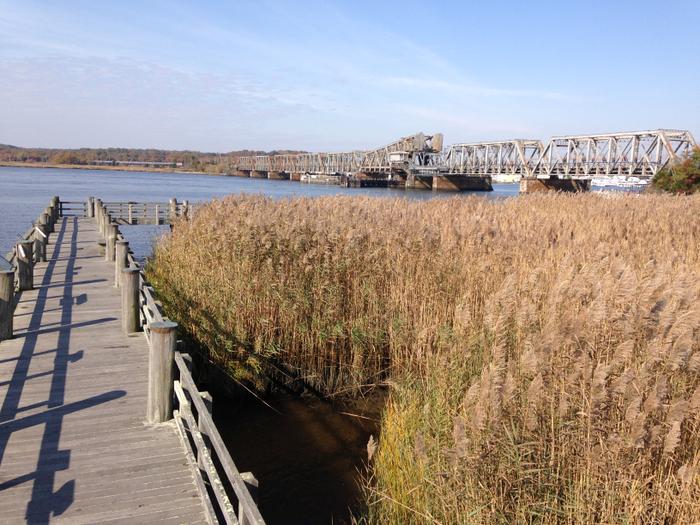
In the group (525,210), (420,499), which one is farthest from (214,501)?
(525,210)

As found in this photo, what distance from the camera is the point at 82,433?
17.7 feet

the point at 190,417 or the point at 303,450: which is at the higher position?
the point at 190,417

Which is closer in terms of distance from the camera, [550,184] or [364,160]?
[550,184]

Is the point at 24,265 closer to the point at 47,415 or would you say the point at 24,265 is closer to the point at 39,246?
the point at 39,246

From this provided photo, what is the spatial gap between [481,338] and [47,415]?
4456mm

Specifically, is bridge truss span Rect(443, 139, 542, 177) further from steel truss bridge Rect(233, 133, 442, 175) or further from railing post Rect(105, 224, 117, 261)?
railing post Rect(105, 224, 117, 261)

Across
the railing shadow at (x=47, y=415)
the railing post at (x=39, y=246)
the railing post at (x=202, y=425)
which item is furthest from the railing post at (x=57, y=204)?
the railing post at (x=202, y=425)

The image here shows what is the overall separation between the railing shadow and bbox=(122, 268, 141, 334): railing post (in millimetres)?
843

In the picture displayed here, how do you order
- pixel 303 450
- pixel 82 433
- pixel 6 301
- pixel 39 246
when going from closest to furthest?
pixel 82 433 < pixel 303 450 < pixel 6 301 < pixel 39 246

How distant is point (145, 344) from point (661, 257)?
8019 millimetres

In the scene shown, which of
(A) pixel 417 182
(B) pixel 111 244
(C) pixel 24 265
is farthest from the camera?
(A) pixel 417 182

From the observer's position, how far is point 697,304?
463cm

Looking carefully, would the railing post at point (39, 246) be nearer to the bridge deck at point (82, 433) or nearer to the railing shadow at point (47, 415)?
the railing shadow at point (47, 415)

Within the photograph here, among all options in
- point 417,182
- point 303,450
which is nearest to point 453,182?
point 417,182
